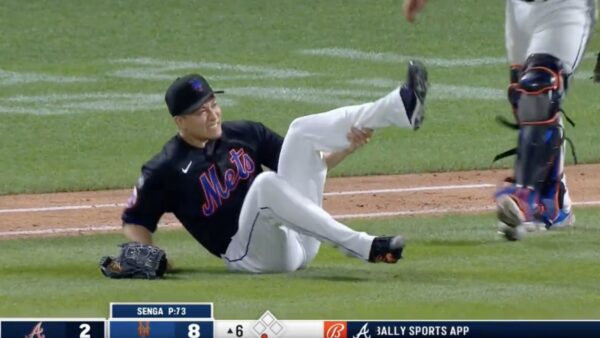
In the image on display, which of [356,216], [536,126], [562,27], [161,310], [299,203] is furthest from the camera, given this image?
[356,216]

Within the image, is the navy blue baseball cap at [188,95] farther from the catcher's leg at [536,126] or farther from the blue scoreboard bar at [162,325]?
the blue scoreboard bar at [162,325]

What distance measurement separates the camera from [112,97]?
1608cm

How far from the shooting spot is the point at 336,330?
666 centimetres

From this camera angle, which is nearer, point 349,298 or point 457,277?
point 349,298

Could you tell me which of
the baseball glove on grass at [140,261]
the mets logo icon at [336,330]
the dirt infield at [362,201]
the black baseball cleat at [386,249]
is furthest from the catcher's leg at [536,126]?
the dirt infield at [362,201]

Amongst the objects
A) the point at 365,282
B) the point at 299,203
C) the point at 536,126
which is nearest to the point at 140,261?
the point at 299,203

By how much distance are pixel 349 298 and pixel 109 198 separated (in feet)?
14.7

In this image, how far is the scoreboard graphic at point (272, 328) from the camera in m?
6.56

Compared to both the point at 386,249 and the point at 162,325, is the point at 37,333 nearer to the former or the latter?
the point at 162,325

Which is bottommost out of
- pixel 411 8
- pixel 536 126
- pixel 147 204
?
pixel 147 204

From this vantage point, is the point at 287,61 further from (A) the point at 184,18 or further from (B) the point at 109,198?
(B) the point at 109,198

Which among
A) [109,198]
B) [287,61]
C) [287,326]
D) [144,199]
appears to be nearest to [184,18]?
[287,61]

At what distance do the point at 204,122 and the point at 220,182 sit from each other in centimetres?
29

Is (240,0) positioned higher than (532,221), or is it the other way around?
(240,0)
